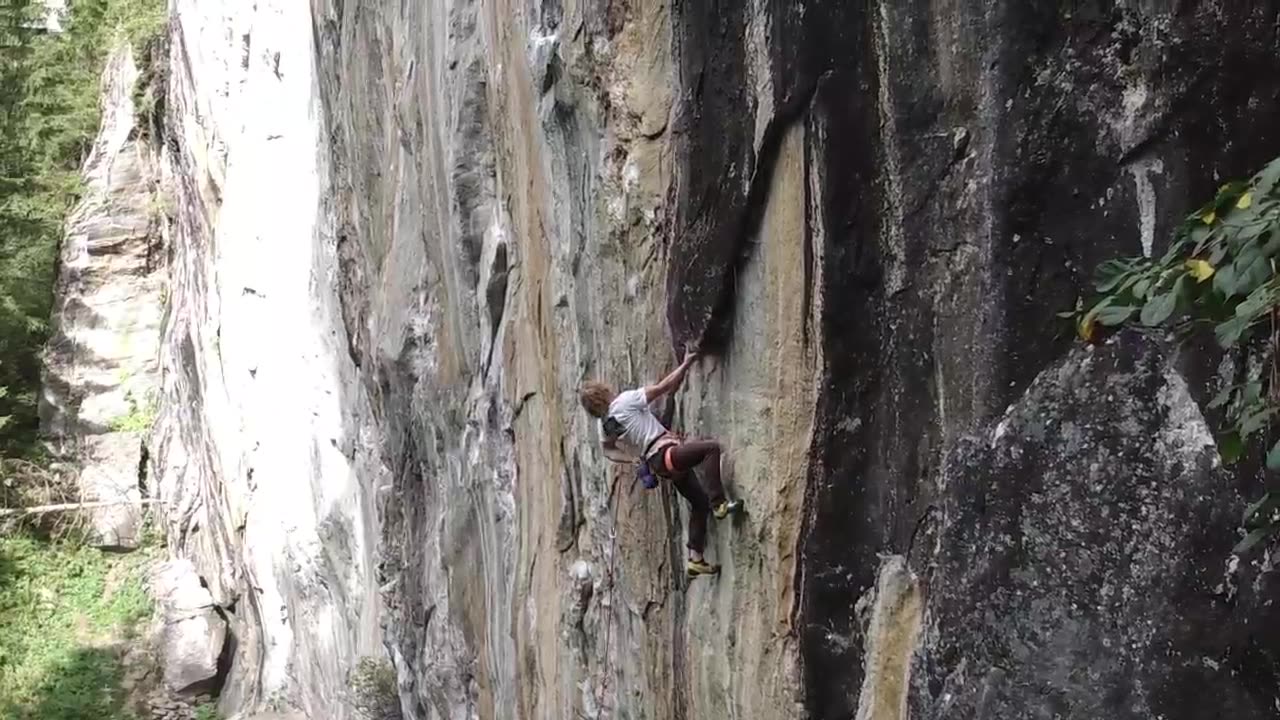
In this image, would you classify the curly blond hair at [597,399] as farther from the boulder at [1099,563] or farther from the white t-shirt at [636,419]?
the boulder at [1099,563]

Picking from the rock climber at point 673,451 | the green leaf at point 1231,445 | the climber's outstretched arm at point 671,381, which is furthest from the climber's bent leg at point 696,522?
the green leaf at point 1231,445

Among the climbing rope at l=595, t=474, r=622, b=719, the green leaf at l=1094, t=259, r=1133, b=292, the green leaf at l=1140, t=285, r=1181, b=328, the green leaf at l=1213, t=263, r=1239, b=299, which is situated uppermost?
the green leaf at l=1094, t=259, r=1133, b=292

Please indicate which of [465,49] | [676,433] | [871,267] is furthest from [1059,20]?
[465,49]

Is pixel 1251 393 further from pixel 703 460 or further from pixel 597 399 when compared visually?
pixel 597 399

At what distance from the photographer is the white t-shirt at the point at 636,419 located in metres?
5.50

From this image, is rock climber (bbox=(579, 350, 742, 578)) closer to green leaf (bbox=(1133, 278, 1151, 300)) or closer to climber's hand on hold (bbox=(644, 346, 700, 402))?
climber's hand on hold (bbox=(644, 346, 700, 402))

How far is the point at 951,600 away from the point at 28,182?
2091cm

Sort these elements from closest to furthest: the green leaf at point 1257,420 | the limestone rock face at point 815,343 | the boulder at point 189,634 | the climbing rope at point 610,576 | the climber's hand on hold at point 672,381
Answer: the green leaf at point 1257,420 → the limestone rock face at point 815,343 → the climber's hand on hold at point 672,381 → the climbing rope at point 610,576 → the boulder at point 189,634

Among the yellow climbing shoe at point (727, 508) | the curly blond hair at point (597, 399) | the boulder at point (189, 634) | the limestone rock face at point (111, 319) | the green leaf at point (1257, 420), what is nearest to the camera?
the green leaf at point (1257, 420)

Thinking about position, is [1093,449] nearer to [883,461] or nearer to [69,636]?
[883,461]

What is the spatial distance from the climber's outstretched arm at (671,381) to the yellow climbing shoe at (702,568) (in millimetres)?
862

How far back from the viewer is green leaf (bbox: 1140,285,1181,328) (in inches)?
86.8

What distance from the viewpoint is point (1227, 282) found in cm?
212

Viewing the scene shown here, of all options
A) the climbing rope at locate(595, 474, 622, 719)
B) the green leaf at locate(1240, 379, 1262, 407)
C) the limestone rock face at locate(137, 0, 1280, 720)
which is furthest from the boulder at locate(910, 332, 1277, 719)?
the climbing rope at locate(595, 474, 622, 719)
